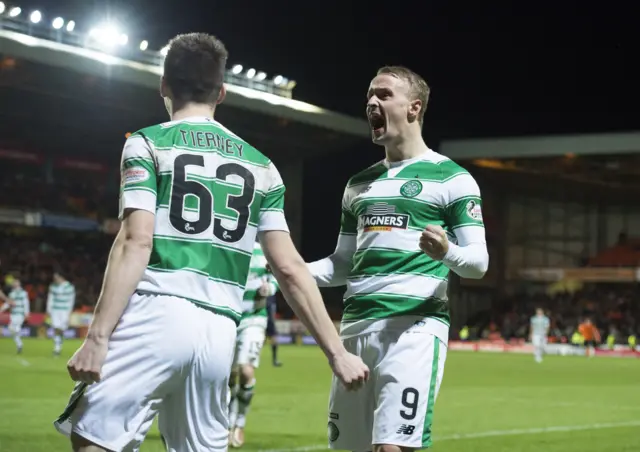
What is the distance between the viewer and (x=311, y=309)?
3596mm

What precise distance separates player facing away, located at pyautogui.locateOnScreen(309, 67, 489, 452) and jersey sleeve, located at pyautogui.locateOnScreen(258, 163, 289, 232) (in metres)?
1.02

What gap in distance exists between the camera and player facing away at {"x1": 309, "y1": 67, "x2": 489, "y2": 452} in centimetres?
458

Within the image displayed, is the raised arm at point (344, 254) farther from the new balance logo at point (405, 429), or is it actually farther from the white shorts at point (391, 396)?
the new balance logo at point (405, 429)

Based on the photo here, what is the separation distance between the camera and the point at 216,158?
352 cm

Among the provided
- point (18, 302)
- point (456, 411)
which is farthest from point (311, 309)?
point (18, 302)

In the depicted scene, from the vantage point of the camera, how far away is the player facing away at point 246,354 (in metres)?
9.54

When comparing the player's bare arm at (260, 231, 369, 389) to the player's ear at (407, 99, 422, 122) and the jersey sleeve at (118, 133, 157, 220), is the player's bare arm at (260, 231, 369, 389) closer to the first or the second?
the jersey sleeve at (118, 133, 157, 220)

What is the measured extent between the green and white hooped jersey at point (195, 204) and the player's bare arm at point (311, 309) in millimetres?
131

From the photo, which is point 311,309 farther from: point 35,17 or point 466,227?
point 35,17

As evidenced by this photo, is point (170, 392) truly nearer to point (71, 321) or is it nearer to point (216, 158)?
point (216, 158)

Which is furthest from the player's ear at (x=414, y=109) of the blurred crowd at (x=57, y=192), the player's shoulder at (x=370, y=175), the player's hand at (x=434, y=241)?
the blurred crowd at (x=57, y=192)

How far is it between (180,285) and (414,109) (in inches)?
76.4

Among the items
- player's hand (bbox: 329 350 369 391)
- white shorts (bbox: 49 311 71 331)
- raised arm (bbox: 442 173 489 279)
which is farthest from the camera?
white shorts (bbox: 49 311 71 331)

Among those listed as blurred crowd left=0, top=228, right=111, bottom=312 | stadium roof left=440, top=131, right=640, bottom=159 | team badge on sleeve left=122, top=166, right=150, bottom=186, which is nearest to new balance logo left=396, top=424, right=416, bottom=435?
team badge on sleeve left=122, top=166, right=150, bottom=186
